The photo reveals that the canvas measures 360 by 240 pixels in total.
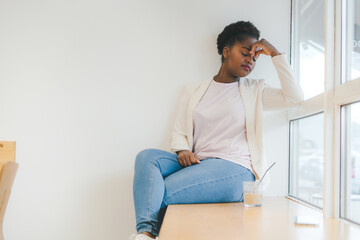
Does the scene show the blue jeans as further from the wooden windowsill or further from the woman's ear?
the woman's ear

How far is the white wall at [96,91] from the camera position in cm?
190

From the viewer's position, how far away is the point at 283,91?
159 centimetres

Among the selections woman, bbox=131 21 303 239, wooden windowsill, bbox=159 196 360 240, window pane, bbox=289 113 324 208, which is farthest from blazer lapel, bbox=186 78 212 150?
window pane, bbox=289 113 324 208

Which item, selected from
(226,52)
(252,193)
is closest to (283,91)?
(226,52)

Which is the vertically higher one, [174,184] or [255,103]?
[255,103]

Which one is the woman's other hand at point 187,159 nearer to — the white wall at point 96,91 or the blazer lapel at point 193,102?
the blazer lapel at point 193,102

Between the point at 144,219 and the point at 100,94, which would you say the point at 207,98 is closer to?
the point at 100,94

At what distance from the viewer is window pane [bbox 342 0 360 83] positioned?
123 cm

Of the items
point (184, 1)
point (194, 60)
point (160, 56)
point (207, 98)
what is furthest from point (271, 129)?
point (184, 1)

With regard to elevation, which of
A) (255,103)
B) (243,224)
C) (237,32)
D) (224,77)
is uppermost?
(237,32)

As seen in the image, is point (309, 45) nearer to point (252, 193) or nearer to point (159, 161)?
point (252, 193)

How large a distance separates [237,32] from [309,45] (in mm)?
344

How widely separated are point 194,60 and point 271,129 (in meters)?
0.54

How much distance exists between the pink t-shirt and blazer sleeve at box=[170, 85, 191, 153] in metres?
0.06
